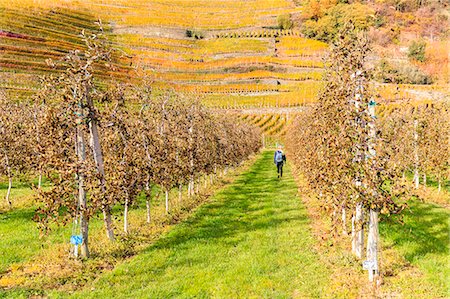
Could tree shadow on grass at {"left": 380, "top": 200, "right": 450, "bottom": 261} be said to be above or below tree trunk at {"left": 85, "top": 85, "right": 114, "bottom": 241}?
below

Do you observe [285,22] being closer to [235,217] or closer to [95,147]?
[235,217]

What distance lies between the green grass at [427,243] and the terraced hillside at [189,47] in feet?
208

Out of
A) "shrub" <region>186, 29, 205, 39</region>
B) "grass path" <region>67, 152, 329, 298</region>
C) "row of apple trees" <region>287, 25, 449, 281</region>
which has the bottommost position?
"grass path" <region>67, 152, 329, 298</region>

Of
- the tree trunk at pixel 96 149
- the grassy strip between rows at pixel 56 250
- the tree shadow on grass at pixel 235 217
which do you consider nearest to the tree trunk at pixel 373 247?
the tree shadow on grass at pixel 235 217

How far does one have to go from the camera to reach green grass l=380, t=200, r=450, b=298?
9172mm

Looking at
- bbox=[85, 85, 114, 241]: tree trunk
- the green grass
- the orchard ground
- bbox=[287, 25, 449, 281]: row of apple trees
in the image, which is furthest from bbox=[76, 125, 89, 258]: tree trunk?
the green grass

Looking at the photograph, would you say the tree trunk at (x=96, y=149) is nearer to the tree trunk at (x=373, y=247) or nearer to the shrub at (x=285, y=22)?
the tree trunk at (x=373, y=247)

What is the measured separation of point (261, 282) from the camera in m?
9.81

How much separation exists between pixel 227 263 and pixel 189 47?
132 m

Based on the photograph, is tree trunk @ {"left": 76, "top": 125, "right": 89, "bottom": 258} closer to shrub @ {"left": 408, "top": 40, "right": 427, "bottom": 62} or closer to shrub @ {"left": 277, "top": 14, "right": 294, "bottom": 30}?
shrub @ {"left": 408, "top": 40, "right": 427, "bottom": 62}

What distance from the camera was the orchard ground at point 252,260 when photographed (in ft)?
30.4

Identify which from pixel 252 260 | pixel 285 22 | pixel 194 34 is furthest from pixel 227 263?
pixel 285 22

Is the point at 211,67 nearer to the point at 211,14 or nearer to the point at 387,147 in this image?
the point at 211,14

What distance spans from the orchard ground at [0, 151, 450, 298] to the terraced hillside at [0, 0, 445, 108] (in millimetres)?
62708
